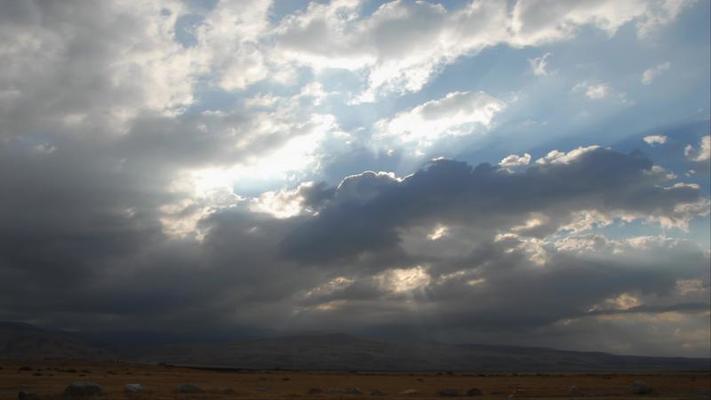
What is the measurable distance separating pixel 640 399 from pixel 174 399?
4983 centimetres

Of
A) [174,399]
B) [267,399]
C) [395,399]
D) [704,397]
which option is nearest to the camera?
[174,399]

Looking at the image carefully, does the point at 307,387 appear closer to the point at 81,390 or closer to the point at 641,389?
the point at 81,390

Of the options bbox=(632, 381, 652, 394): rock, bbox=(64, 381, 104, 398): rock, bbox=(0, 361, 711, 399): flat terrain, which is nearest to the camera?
bbox=(64, 381, 104, 398): rock

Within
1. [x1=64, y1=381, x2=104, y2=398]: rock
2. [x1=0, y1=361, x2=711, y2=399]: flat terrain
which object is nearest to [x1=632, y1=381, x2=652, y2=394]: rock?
[x1=0, y1=361, x2=711, y2=399]: flat terrain

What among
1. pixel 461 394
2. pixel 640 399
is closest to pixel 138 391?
pixel 461 394

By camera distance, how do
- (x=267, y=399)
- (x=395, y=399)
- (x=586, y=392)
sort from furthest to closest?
(x=586, y=392), (x=395, y=399), (x=267, y=399)

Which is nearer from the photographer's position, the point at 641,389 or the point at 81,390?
the point at 81,390

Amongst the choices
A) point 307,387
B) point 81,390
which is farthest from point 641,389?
point 81,390

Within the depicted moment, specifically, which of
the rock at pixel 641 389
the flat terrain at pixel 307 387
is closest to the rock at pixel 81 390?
the flat terrain at pixel 307 387

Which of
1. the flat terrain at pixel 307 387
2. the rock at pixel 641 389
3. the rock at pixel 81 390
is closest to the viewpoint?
the rock at pixel 81 390

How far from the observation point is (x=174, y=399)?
2138 inches

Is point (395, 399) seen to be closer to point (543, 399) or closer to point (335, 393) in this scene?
point (335, 393)

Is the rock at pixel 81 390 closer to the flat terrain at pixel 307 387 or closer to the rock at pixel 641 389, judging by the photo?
the flat terrain at pixel 307 387

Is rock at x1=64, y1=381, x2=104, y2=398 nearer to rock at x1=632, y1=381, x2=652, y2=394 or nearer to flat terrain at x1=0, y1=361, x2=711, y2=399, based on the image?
flat terrain at x1=0, y1=361, x2=711, y2=399
